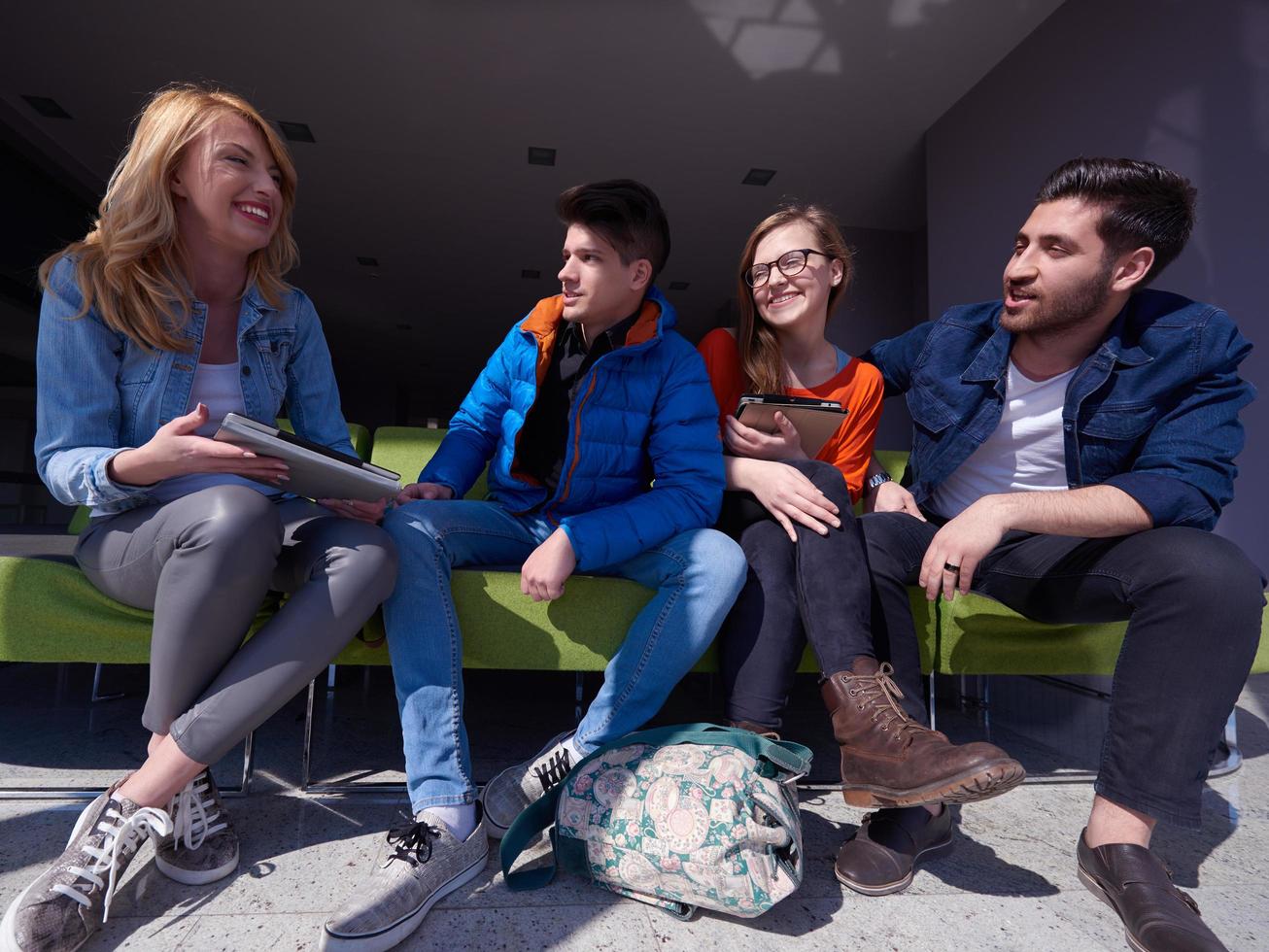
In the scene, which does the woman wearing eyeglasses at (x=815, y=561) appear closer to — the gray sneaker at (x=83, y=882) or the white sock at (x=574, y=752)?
the white sock at (x=574, y=752)

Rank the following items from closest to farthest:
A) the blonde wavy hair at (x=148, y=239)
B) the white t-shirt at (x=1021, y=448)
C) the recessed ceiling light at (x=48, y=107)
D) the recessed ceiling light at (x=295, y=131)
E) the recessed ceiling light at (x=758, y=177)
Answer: the blonde wavy hair at (x=148, y=239), the white t-shirt at (x=1021, y=448), the recessed ceiling light at (x=48, y=107), the recessed ceiling light at (x=295, y=131), the recessed ceiling light at (x=758, y=177)

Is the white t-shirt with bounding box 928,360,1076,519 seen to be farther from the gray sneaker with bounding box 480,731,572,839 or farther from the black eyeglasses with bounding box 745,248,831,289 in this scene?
the gray sneaker with bounding box 480,731,572,839

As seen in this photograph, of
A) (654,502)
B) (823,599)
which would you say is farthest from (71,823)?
(823,599)

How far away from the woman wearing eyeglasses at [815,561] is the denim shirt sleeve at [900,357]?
57 millimetres

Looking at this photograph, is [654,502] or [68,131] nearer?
[654,502]

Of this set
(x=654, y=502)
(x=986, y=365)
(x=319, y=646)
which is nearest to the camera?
(x=319, y=646)

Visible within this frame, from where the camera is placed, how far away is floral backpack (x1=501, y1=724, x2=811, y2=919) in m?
1.09

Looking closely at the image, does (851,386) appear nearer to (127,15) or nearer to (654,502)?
(654,502)

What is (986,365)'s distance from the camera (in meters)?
1.68

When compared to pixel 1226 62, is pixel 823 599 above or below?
below

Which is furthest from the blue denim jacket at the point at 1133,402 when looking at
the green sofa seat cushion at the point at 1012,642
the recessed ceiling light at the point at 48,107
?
the recessed ceiling light at the point at 48,107

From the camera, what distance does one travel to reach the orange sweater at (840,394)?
1858 millimetres

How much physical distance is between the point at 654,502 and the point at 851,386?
68 cm

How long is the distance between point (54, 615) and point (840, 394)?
5.65 ft
